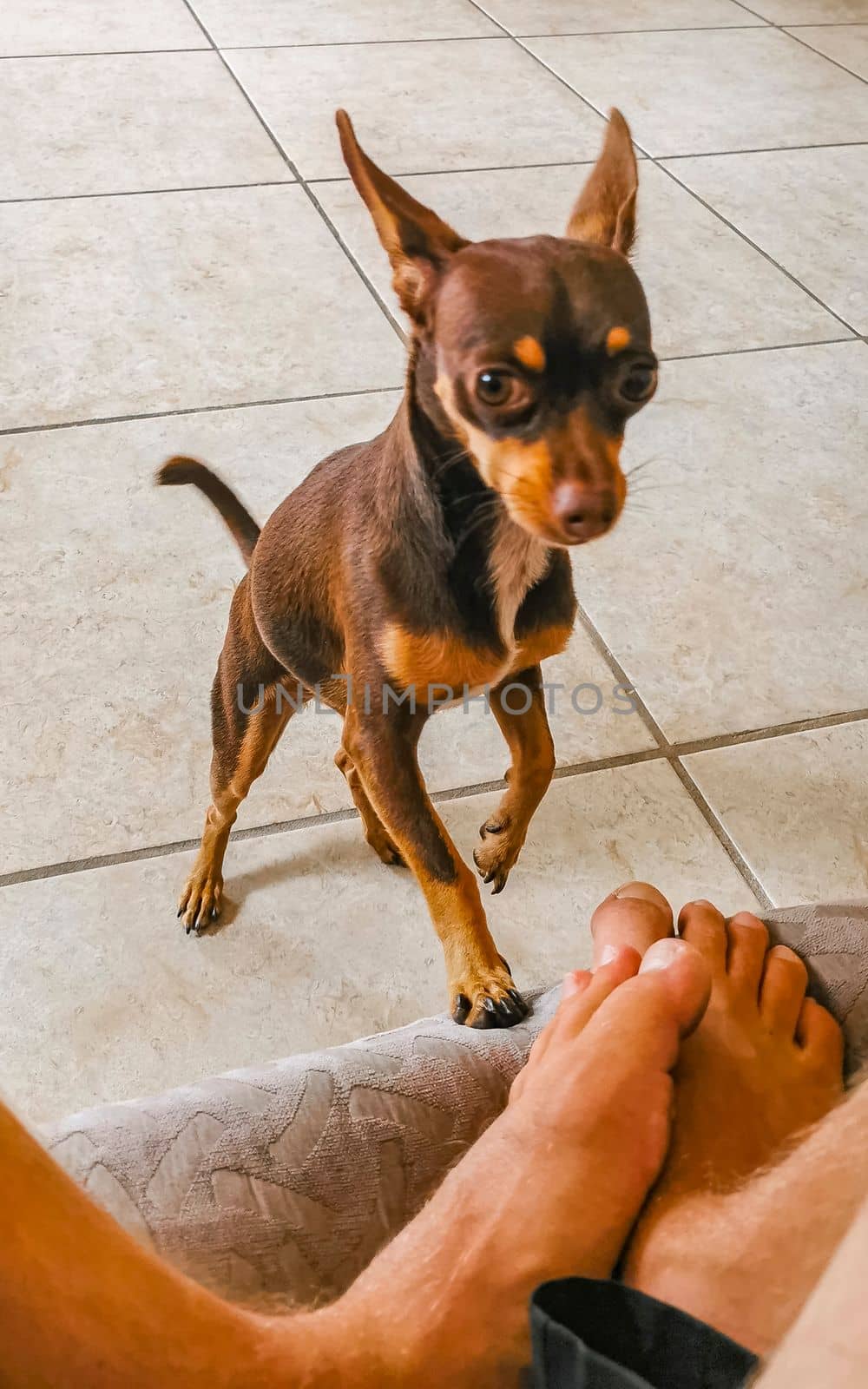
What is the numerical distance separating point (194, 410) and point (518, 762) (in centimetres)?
128

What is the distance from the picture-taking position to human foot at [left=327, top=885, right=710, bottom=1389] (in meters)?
0.78

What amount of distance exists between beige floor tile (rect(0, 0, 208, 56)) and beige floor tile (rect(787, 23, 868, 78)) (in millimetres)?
2102

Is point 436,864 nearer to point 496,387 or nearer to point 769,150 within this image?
point 496,387

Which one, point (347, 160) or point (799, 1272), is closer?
point (799, 1272)

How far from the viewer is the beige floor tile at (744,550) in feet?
6.40

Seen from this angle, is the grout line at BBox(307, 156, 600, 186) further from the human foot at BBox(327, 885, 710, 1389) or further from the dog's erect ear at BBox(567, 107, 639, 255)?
the human foot at BBox(327, 885, 710, 1389)

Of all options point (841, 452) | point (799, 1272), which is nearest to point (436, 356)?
point (799, 1272)

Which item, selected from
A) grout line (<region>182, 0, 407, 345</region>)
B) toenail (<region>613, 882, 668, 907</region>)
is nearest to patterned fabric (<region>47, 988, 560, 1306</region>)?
toenail (<region>613, 882, 668, 907</region>)

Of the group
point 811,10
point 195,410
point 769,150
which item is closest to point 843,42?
point 811,10

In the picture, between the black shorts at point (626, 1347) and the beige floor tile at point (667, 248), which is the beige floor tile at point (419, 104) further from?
the black shorts at point (626, 1347)

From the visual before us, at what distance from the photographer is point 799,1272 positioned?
762 millimetres

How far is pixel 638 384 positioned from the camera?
1.03m

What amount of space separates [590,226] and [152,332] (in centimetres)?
164

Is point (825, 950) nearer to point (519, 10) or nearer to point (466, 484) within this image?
point (466, 484)
